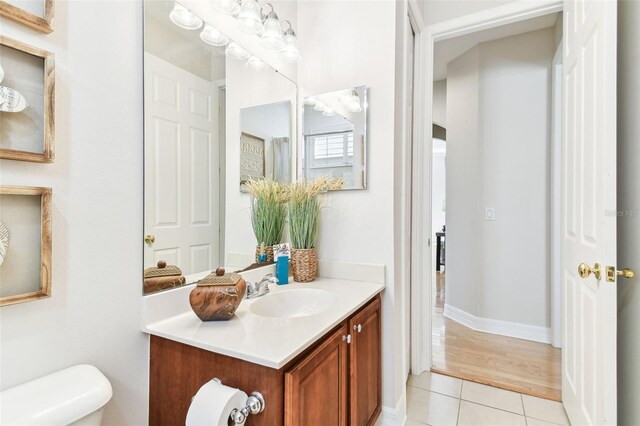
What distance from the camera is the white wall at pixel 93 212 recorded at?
2.64ft

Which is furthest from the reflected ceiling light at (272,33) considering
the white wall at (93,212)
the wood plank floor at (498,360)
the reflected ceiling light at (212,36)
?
the wood plank floor at (498,360)

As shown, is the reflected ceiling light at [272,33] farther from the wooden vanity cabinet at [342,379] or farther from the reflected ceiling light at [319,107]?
the wooden vanity cabinet at [342,379]

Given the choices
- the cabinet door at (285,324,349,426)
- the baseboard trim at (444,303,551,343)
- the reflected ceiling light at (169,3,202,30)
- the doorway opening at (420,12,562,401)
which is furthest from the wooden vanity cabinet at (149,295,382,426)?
the baseboard trim at (444,303,551,343)

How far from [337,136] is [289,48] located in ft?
1.75

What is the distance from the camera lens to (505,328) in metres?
2.91

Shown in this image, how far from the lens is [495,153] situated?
→ 299 centimetres

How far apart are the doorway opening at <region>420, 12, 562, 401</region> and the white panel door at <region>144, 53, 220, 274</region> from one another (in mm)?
1880

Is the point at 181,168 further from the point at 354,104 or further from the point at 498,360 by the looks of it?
the point at 498,360

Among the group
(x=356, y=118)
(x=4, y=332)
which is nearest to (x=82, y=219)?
(x=4, y=332)

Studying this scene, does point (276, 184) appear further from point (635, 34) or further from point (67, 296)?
point (635, 34)

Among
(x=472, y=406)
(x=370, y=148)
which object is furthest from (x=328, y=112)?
(x=472, y=406)

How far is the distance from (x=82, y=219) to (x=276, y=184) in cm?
101

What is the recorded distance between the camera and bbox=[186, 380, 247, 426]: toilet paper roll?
2.66 feet

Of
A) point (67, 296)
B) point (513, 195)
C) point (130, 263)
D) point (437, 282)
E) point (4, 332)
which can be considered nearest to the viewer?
point (4, 332)
